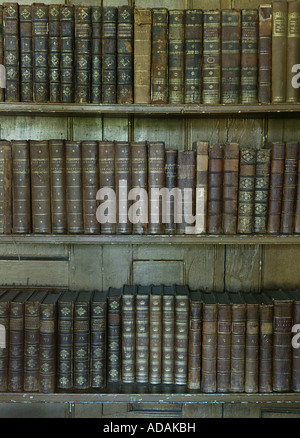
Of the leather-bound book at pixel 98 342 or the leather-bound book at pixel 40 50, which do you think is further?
the leather-bound book at pixel 98 342

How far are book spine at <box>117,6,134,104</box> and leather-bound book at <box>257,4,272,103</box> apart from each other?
0.43 m

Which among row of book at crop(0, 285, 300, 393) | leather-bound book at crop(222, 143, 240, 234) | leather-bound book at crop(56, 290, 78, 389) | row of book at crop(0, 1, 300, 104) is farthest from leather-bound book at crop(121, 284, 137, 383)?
row of book at crop(0, 1, 300, 104)

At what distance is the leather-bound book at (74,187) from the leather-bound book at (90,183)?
1cm

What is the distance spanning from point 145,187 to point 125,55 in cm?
45

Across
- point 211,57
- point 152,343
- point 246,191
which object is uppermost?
point 211,57

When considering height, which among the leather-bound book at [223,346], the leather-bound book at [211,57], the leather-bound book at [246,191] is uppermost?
the leather-bound book at [211,57]

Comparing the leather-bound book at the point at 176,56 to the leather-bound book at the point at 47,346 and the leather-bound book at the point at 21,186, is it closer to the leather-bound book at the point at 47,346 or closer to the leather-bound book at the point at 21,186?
the leather-bound book at the point at 21,186

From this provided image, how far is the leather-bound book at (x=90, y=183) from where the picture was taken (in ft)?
4.58

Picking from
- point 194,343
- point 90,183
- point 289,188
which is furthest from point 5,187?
point 289,188

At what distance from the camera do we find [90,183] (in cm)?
141

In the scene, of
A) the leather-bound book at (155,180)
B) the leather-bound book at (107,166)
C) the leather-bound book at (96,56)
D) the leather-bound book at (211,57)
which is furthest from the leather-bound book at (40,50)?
the leather-bound book at (211,57)

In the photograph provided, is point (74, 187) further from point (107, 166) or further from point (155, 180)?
point (155, 180)

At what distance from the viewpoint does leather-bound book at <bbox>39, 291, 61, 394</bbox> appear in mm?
1436
